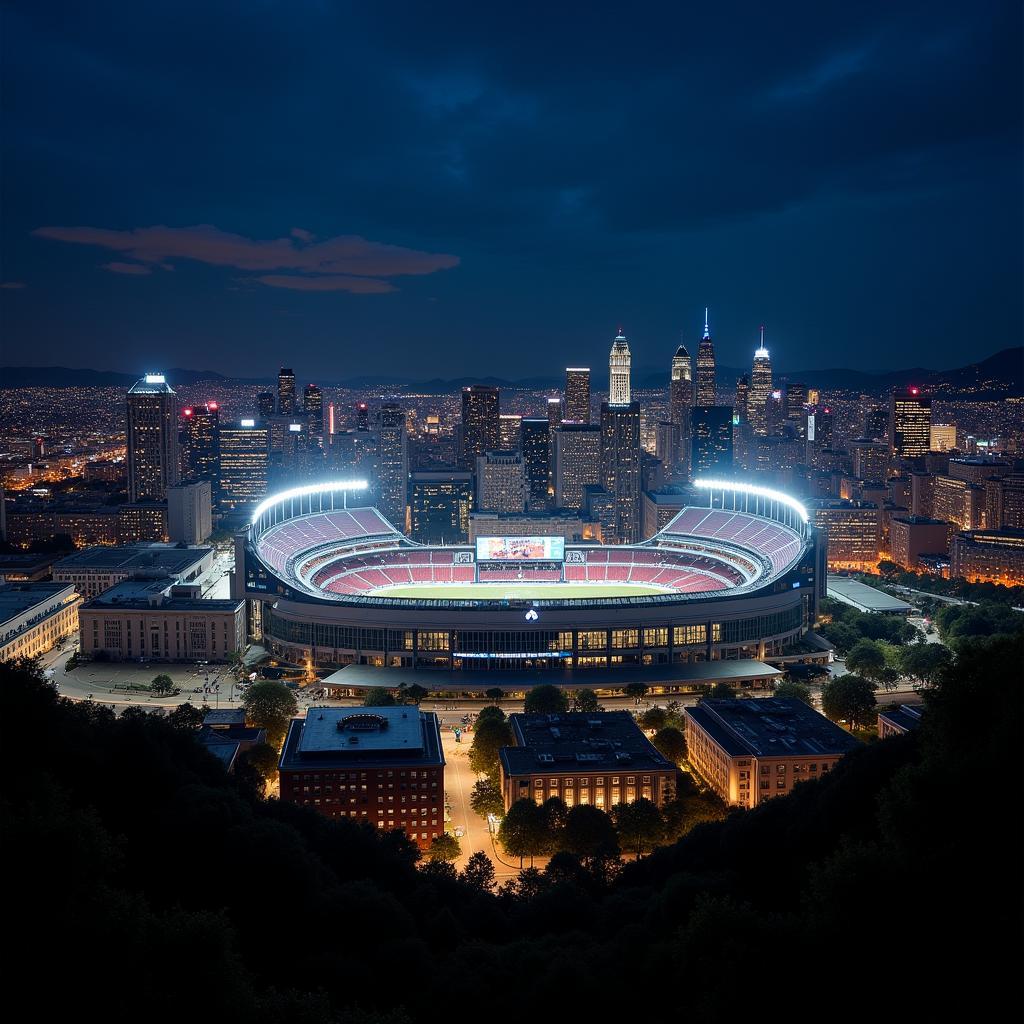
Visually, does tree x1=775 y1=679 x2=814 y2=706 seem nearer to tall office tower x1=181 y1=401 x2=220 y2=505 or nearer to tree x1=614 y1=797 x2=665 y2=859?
tree x1=614 y1=797 x2=665 y2=859

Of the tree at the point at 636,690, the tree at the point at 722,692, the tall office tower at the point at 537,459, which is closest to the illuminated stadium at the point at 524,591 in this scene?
the tree at the point at 636,690

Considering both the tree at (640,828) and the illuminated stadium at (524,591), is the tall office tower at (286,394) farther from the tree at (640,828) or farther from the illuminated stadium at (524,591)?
the tree at (640,828)

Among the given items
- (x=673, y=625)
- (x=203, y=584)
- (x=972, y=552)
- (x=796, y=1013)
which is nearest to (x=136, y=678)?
(x=203, y=584)

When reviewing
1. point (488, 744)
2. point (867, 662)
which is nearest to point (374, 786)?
point (488, 744)

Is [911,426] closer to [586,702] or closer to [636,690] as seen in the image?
[636,690]

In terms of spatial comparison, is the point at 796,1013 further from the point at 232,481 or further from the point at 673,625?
the point at 232,481

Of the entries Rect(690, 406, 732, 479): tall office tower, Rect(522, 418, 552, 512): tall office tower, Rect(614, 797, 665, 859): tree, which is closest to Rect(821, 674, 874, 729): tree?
Rect(614, 797, 665, 859): tree
